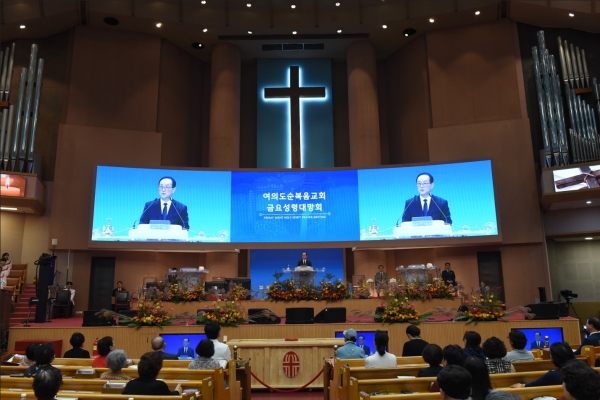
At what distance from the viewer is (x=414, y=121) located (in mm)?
15398

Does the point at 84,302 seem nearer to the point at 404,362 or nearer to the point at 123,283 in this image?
the point at 123,283

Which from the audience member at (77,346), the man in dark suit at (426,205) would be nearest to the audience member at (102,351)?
the audience member at (77,346)

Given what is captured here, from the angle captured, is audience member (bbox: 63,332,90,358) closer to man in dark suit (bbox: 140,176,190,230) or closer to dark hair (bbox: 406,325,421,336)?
dark hair (bbox: 406,325,421,336)

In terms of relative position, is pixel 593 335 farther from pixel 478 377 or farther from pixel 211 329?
pixel 211 329

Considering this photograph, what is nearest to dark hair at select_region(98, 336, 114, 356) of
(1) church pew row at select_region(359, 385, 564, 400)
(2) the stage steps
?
(1) church pew row at select_region(359, 385, 564, 400)

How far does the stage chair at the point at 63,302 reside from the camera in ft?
38.6

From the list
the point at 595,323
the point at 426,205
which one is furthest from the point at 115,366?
the point at 426,205

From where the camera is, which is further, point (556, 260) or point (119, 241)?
point (556, 260)

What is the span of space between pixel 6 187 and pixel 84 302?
3476 mm

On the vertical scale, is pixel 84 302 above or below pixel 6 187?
below

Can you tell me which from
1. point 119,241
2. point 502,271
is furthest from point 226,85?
point 502,271

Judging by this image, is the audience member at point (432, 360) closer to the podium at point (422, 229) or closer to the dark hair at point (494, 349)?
the dark hair at point (494, 349)

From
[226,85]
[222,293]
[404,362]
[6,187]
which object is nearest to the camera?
[404,362]

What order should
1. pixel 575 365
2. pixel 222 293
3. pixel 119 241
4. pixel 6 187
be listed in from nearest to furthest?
pixel 575 365 < pixel 222 293 < pixel 6 187 < pixel 119 241
